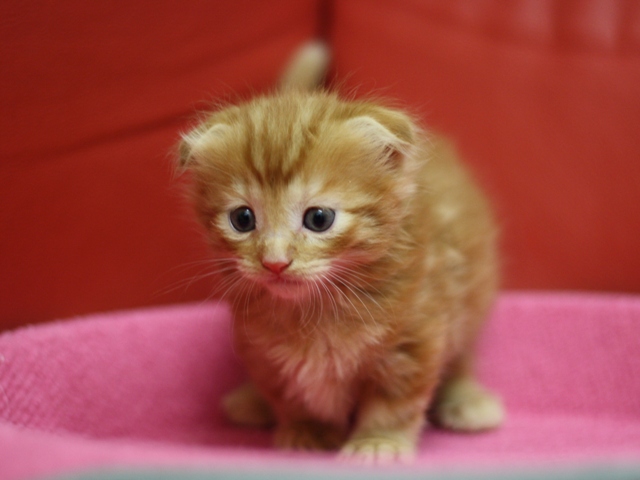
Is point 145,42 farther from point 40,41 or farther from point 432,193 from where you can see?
point 432,193

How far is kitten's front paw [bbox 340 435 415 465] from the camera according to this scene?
43.4 inches

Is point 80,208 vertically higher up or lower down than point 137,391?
higher up

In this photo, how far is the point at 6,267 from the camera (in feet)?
4.73

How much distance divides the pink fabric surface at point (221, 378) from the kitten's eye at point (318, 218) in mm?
418

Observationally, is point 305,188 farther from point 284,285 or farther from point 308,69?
point 308,69

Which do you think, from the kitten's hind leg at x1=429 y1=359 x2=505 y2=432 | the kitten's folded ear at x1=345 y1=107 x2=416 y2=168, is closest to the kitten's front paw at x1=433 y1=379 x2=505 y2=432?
the kitten's hind leg at x1=429 y1=359 x2=505 y2=432

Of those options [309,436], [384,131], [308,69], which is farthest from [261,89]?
[309,436]

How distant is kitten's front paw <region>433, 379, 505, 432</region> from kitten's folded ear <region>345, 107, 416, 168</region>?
1.99 ft

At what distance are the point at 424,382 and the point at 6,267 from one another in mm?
932

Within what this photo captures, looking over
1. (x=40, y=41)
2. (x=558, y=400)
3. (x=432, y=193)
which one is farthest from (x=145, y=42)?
(x=558, y=400)

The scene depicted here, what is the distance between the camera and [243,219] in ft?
3.53

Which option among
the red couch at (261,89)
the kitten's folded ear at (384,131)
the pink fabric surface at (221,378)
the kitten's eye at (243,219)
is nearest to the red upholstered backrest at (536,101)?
the red couch at (261,89)

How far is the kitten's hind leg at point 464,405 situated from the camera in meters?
1.38

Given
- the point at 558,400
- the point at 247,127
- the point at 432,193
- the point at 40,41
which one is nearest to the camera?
the point at 247,127
